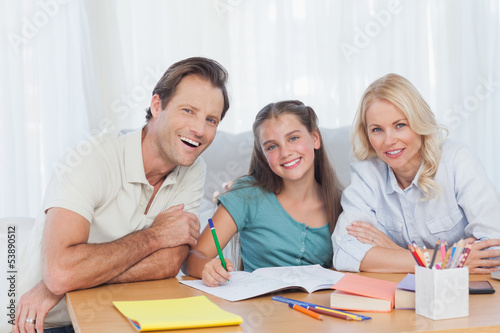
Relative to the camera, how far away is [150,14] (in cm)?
254

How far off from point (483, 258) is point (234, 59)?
1635mm

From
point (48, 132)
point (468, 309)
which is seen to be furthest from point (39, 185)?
point (468, 309)

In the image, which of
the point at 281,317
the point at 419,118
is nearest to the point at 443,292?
the point at 281,317

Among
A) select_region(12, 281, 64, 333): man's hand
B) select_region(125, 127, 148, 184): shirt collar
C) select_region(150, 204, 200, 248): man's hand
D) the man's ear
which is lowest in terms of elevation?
select_region(12, 281, 64, 333): man's hand

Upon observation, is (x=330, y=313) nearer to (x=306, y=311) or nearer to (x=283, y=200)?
(x=306, y=311)

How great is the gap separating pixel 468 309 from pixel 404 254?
452 mm

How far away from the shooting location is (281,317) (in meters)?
0.98

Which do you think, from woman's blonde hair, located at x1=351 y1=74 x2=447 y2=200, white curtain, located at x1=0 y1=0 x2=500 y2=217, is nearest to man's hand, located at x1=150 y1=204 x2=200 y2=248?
woman's blonde hair, located at x1=351 y1=74 x2=447 y2=200

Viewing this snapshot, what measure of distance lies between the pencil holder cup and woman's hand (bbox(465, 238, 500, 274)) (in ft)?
1.43

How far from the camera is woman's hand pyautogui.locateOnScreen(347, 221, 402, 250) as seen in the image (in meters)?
1.53

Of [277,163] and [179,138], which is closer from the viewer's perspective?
[179,138]

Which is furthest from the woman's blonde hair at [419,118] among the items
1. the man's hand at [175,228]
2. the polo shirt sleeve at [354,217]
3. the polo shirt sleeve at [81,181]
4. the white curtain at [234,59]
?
the white curtain at [234,59]

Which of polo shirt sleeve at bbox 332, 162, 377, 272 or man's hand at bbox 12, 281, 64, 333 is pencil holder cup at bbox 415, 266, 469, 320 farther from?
man's hand at bbox 12, 281, 64, 333

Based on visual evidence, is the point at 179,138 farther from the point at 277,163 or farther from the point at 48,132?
the point at 48,132
